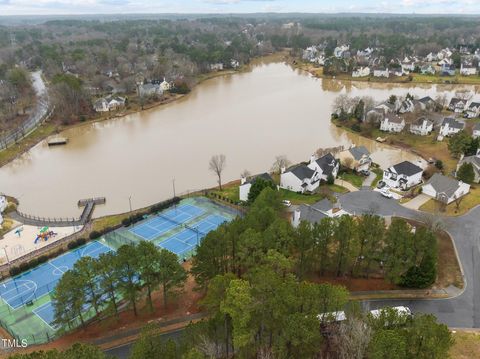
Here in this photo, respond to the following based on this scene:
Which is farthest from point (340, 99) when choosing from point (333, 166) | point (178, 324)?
point (178, 324)

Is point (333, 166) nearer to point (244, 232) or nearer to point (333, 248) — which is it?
point (333, 248)

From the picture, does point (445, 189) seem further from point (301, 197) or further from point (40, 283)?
point (40, 283)

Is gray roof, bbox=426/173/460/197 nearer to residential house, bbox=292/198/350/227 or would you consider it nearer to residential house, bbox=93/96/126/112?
residential house, bbox=292/198/350/227

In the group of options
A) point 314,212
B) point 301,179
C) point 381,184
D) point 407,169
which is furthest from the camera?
point 381,184

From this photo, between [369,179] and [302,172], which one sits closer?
[302,172]

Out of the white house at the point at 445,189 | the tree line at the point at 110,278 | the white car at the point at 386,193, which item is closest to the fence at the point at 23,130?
the tree line at the point at 110,278

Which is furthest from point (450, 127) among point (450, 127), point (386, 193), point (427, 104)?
point (386, 193)

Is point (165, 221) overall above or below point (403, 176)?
below
